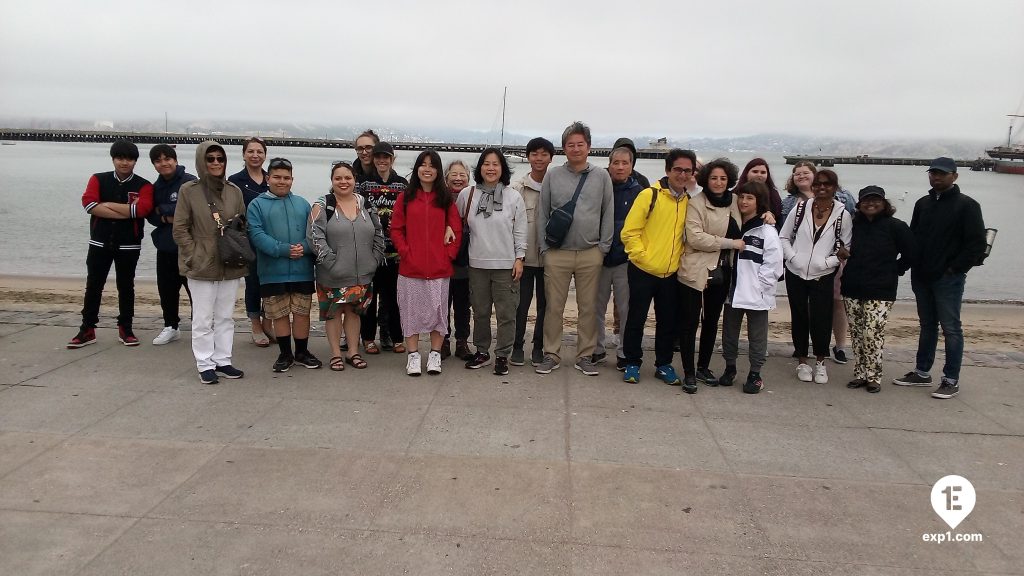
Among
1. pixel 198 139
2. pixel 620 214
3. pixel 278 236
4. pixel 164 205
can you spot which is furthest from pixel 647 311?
pixel 198 139

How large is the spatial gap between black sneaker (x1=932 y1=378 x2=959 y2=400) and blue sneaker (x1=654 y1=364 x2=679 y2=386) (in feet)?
6.59

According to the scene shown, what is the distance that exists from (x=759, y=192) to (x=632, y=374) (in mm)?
1772

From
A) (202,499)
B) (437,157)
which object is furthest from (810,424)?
(202,499)

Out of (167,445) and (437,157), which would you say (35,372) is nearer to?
(167,445)

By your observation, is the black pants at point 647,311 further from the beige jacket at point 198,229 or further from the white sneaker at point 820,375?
the beige jacket at point 198,229

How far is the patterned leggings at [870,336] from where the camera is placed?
17.1ft

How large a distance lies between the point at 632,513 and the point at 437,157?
3.26 metres

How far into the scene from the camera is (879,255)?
521 cm

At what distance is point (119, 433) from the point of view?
4062 mm

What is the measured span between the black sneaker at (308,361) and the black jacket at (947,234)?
16.6 ft

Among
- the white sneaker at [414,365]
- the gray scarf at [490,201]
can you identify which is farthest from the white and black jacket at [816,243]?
the white sneaker at [414,365]

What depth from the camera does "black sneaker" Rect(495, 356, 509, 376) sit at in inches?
213

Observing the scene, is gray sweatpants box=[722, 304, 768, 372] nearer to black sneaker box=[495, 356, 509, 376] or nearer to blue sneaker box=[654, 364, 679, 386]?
blue sneaker box=[654, 364, 679, 386]

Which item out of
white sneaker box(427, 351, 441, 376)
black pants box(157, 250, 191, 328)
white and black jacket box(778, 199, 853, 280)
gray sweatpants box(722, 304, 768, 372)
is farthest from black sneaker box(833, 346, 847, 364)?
black pants box(157, 250, 191, 328)
